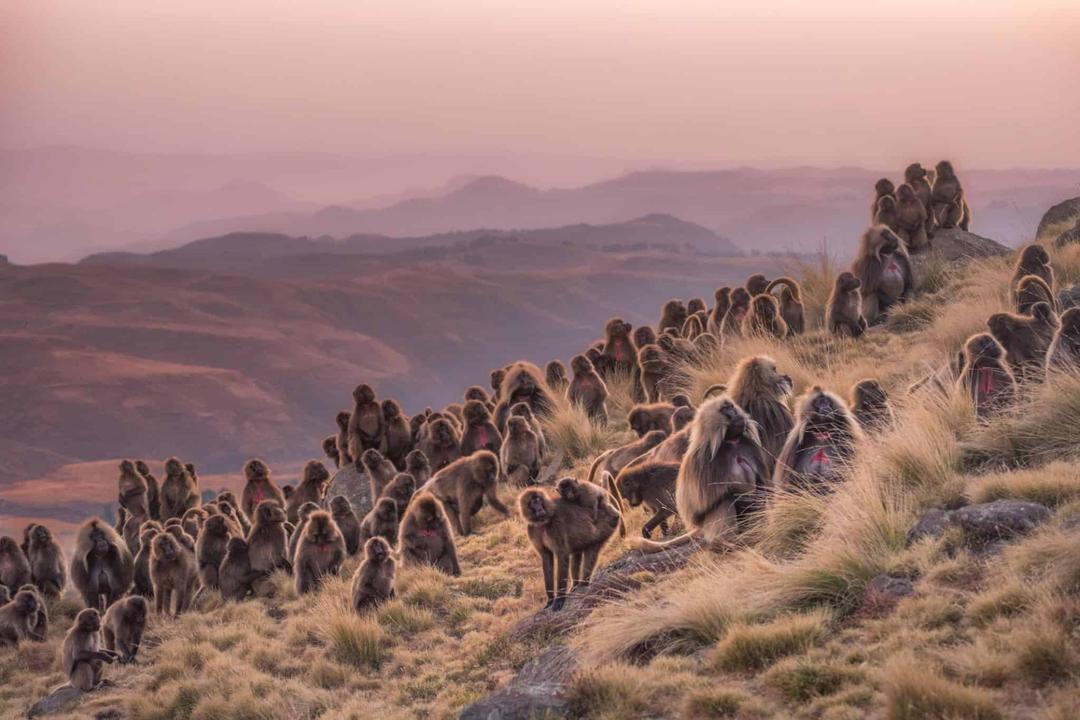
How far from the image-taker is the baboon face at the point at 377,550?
12.3 m

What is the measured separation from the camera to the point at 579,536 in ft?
34.4

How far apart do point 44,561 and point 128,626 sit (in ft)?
13.3

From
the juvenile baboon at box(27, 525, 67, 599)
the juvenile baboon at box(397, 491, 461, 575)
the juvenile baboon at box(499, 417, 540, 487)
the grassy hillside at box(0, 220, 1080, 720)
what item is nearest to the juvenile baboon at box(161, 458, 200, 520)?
the juvenile baboon at box(27, 525, 67, 599)

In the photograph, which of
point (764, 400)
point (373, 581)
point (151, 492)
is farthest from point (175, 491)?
point (764, 400)

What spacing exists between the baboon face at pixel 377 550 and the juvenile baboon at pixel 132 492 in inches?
327

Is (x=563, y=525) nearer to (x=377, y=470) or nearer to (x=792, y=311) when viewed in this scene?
(x=377, y=470)

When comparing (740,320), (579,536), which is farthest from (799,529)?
(740,320)

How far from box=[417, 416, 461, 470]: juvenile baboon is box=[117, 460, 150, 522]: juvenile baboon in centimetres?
502

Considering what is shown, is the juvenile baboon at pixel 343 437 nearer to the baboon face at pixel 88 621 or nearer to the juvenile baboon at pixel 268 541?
the juvenile baboon at pixel 268 541

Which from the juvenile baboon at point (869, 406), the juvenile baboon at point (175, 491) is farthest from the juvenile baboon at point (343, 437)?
the juvenile baboon at point (869, 406)

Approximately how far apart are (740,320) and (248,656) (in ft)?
34.7

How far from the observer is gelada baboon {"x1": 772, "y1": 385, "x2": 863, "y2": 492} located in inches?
367

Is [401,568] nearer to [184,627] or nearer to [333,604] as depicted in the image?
[333,604]

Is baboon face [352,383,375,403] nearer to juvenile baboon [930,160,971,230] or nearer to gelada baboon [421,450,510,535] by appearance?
gelada baboon [421,450,510,535]
